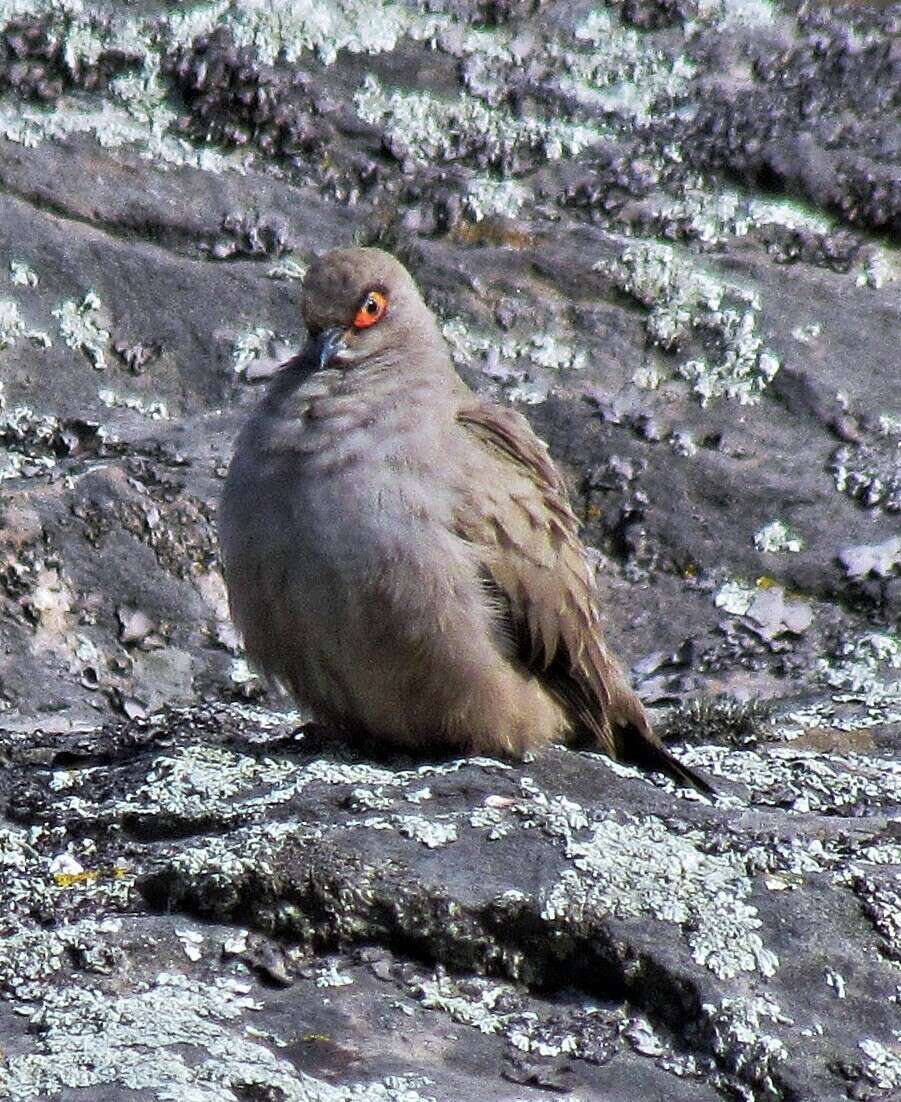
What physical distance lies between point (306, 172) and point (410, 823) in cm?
345

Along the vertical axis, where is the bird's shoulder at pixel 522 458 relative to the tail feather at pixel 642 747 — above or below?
above

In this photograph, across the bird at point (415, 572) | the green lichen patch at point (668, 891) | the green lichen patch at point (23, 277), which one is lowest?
the green lichen patch at point (668, 891)

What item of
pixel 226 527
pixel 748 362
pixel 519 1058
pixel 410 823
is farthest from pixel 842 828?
pixel 748 362

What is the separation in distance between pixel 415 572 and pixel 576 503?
1272 millimetres

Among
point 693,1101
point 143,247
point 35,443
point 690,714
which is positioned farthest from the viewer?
point 143,247

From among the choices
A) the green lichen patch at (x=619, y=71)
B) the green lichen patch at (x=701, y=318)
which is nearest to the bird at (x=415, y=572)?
the green lichen patch at (x=701, y=318)

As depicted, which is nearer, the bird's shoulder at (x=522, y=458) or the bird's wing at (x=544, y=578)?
the bird's wing at (x=544, y=578)

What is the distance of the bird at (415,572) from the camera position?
471 centimetres

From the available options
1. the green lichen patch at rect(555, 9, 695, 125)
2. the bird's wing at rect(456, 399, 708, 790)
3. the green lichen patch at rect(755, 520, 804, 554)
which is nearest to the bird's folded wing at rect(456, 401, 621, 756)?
the bird's wing at rect(456, 399, 708, 790)

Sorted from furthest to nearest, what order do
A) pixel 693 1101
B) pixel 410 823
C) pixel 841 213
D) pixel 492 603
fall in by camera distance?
pixel 841 213 → pixel 492 603 → pixel 410 823 → pixel 693 1101

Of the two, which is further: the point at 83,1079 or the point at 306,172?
the point at 306,172

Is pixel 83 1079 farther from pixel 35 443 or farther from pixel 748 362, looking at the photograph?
pixel 748 362

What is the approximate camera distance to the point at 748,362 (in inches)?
246

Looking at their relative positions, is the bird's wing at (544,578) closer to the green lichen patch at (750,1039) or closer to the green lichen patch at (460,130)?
the green lichen patch at (750,1039)
